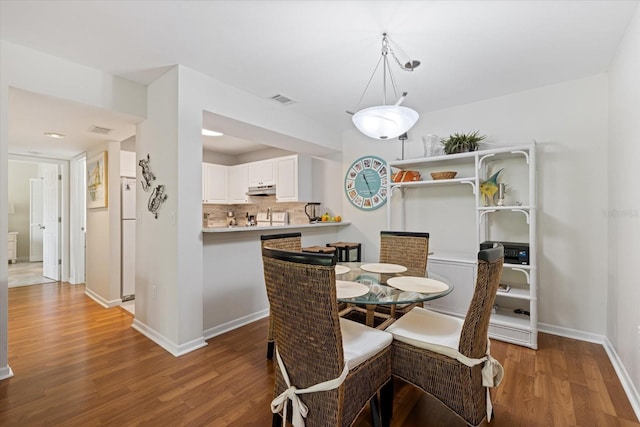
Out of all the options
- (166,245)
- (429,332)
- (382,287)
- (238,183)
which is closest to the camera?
(429,332)

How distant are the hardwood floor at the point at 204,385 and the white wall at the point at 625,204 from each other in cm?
31

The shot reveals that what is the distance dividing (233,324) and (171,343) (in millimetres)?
643

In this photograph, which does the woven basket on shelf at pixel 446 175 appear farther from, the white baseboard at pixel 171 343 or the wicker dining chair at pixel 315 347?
the white baseboard at pixel 171 343

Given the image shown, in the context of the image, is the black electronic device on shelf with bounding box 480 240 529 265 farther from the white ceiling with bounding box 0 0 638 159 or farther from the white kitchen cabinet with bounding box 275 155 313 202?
the white kitchen cabinet with bounding box 275 155 313 202

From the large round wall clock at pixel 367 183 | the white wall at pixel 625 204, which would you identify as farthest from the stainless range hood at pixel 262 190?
the white wall at pixel 625 204

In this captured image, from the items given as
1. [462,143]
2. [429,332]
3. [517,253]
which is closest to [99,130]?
[429,332]

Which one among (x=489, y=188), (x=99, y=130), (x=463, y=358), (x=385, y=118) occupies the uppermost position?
(x=99, y=130)

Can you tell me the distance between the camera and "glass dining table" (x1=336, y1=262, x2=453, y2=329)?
1.68 metres

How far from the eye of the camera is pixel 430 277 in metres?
2.23

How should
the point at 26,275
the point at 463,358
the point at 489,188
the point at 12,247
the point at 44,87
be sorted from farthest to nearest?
the point at 12,247 < the point at 26,275 < the point at 489,188 < the point at 44,87 < the point at 463,358

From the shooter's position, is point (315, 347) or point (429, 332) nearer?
point (315, 347)

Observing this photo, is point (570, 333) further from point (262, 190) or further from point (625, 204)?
point (262, 190)

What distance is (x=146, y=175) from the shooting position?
2895mm

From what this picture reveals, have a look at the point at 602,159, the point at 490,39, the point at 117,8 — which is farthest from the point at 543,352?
the point at 117,8
